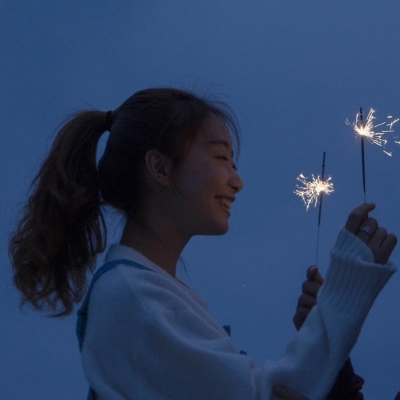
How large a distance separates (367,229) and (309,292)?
19.1 inches

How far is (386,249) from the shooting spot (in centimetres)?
191

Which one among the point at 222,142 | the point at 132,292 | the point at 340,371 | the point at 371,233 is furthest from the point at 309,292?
the point at 132,292

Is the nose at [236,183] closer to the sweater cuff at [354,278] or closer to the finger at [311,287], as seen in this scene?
the finger at [311,287]

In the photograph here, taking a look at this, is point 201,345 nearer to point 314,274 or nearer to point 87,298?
point 87,298

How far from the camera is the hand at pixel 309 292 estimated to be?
2.34m

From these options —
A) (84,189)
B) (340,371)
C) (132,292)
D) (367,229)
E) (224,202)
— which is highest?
(367,229)

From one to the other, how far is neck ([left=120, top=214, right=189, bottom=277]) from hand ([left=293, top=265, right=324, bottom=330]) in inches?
16.9

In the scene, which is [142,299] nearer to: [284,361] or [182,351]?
[182,351]

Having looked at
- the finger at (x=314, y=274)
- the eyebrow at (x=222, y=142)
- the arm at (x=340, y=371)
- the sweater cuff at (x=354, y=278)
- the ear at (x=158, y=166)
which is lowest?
the arm at (x=340, y=371)

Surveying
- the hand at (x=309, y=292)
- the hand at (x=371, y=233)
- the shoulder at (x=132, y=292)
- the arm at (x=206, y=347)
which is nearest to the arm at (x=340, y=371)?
the hand at (x=309, y=292)

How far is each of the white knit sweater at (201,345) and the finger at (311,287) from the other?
1.42 ft

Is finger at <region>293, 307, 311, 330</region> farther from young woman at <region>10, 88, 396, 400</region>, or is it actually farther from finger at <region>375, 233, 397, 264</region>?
finger at <region>375, 233, 397, 264</region>

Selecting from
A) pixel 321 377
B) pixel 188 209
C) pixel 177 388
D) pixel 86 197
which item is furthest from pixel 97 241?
pixel 321 377

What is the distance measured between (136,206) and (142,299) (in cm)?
56
